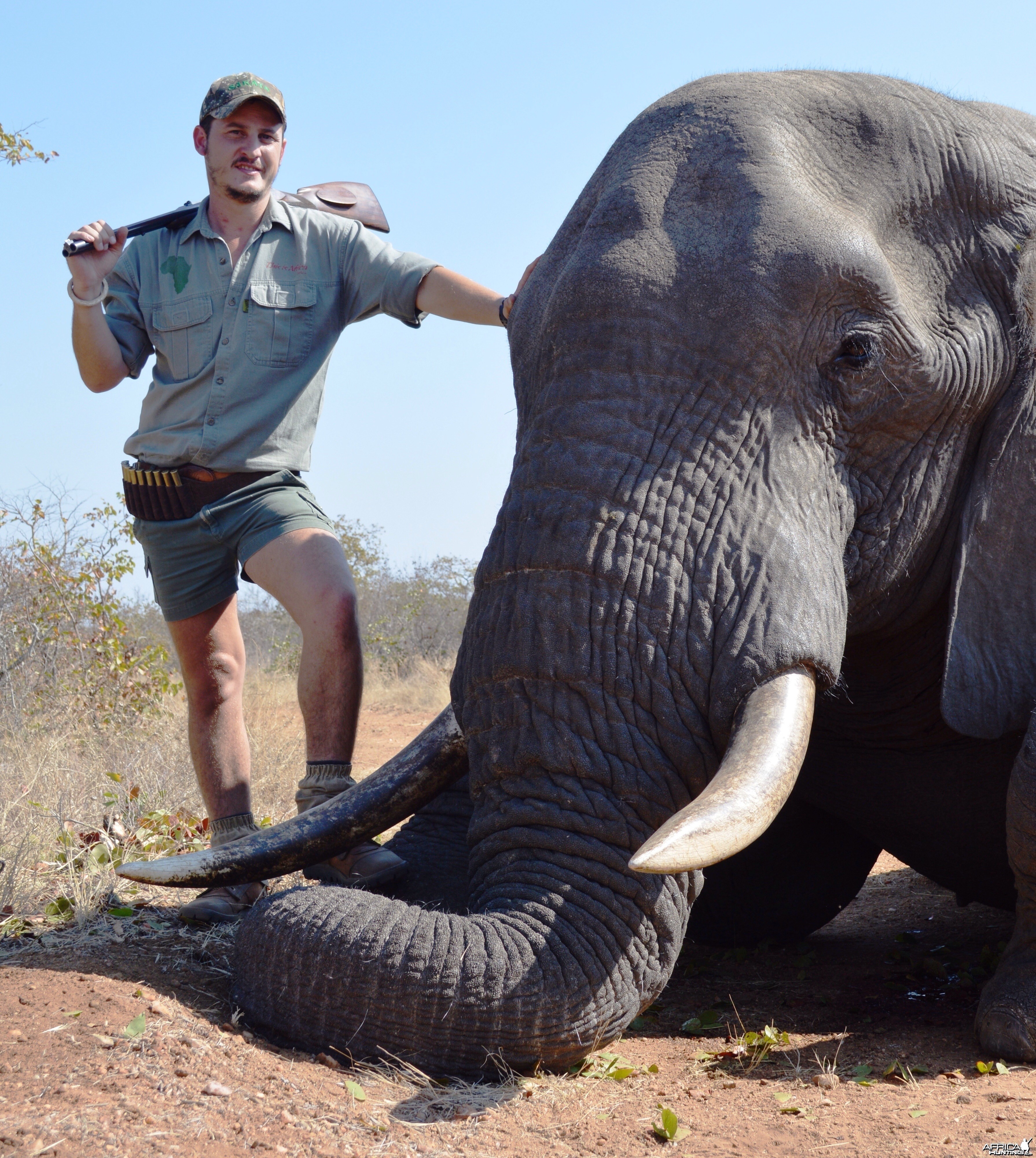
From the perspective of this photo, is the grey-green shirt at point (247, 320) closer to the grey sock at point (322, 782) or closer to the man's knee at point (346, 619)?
the man's knee at point (346, 619)

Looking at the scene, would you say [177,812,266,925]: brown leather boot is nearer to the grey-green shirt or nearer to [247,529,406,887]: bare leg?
[247,529,406,887]: bare leg

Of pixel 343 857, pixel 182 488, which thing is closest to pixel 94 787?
pixel 182 488

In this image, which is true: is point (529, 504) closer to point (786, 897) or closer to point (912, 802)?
point (912, 802)

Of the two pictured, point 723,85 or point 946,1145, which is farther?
point 723,85

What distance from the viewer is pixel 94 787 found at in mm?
7754

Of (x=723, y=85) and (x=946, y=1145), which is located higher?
(x=723, y=85)

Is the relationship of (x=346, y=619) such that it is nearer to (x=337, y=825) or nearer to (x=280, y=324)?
(x=337, y=825)

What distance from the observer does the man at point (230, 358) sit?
16.1 ft

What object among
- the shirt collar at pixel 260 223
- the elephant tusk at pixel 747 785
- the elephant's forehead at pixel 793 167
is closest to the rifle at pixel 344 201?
the shirt collar at pixel 260 223

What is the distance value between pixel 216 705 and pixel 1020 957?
3002mm

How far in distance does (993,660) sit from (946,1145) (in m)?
1.36

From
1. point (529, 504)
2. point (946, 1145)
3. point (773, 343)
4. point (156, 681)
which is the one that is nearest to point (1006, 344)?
point (773, 343)

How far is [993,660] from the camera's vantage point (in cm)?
363

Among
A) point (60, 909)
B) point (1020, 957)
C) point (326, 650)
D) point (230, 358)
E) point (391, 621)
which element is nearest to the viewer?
point (1020, 957)
